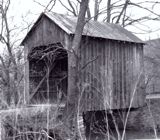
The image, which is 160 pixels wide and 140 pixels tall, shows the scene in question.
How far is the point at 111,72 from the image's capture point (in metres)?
15.5

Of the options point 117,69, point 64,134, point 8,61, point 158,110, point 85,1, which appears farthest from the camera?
point 8,61

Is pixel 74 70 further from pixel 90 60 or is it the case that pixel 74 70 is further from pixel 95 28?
pixel 95 28

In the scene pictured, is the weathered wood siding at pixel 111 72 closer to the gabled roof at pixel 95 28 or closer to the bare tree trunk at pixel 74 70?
the gabled roof at pixel 95 28

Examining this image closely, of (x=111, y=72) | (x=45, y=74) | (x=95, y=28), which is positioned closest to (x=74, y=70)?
(x=111, y=72)

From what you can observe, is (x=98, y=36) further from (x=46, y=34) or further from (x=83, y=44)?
Result: (x=46, y=34)

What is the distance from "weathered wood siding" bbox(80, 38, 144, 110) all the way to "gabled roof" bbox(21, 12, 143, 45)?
26 cm

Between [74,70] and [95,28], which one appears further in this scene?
[95,28]

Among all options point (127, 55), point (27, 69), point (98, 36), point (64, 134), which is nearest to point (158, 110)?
point (127, 55)

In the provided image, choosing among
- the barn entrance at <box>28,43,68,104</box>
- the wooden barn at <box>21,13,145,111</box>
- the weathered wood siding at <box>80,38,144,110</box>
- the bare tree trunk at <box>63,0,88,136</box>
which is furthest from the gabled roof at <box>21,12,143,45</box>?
the barn entrance at <box>28,43,68,104</box>

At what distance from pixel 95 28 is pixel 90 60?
2.39 m

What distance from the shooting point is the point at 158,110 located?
1838 cm

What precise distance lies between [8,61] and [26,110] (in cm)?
1040

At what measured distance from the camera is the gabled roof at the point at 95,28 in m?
14.5

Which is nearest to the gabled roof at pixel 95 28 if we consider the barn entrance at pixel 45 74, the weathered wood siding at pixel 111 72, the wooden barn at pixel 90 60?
the wooden barn at pixel 90 60
